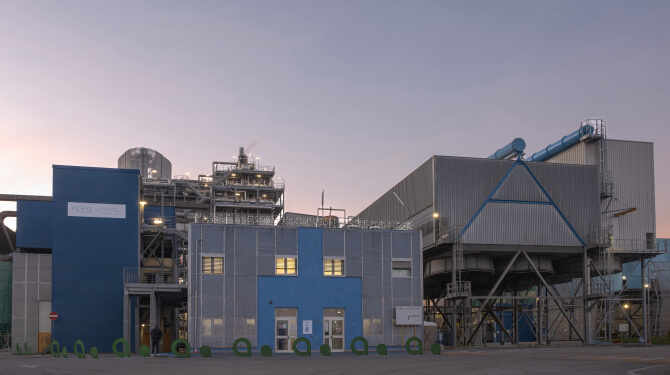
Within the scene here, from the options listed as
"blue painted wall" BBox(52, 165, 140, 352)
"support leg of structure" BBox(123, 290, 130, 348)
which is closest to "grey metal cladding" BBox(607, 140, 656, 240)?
"support leg of structure" BBox(123, 290, 130, 348)

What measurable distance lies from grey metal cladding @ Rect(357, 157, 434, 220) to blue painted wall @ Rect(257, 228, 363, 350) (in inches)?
513

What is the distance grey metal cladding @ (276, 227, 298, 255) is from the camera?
4425 cm

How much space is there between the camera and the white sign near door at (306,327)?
43.5m

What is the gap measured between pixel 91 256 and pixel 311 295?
1941 cm

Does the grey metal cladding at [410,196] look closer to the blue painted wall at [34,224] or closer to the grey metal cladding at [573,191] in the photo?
the grey metal cladding at [573,191]

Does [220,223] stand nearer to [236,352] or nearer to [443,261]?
[236,352]

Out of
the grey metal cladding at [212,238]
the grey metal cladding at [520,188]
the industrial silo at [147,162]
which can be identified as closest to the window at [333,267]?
the grey metal cladding at [212,238]

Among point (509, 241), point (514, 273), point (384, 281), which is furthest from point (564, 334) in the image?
point (384, 281)

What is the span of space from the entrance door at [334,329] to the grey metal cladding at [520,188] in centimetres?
1810

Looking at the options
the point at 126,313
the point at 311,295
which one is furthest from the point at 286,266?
the point at 126,313

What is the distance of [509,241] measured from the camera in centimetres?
5388

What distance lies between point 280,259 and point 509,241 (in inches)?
792

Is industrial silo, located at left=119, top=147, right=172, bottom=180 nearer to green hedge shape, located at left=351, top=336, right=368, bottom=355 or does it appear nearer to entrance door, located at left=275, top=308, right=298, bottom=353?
entrance door, located at left=275, top=308, right=298, bottom=353

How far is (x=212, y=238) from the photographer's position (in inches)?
1695
